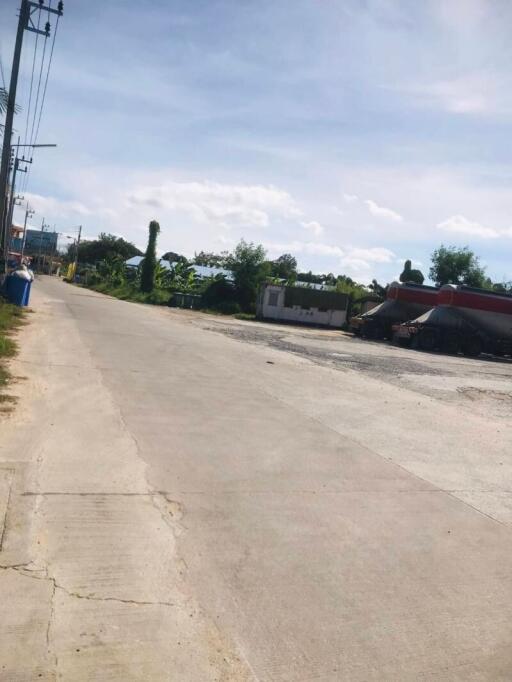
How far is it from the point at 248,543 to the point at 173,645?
4.26ft

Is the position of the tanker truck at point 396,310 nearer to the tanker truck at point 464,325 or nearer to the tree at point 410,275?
the tanker truck at point 464,325

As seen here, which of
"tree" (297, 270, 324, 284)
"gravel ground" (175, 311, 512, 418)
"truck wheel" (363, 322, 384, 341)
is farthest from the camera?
"tree" (297, 270, 324, 284)

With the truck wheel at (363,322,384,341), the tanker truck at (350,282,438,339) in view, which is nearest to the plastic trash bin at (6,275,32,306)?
the tanker truck at (350,282,438,339)

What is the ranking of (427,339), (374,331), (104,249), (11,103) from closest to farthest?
(11,103), (427,339), (374,331), (104,249)

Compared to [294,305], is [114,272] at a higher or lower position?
higher

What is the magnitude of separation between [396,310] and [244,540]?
27985mm

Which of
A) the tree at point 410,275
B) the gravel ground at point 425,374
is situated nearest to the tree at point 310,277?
the tree at point 410,275

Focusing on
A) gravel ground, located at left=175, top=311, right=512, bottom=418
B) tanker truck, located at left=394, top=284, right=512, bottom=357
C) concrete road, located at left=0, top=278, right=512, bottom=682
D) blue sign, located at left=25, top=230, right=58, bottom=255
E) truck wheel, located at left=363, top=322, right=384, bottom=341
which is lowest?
concrete road, located at left=0, top=278, right=512, bottom=682

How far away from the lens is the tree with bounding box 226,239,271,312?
43.4m

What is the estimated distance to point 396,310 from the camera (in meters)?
31.0

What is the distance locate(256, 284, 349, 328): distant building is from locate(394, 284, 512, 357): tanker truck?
38.4ft

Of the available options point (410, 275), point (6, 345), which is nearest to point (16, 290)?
point (6, 345)

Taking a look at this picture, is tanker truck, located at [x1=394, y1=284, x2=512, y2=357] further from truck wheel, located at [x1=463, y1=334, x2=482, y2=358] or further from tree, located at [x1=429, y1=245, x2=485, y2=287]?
tree, located at [x1=429, y1=245, x2=485, y2=287]

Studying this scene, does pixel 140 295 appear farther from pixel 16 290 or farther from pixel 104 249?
pixel 104 249
